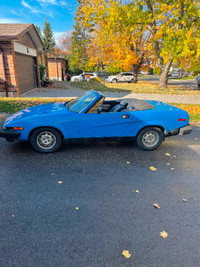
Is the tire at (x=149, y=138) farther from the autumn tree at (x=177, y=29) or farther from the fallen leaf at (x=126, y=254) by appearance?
the autumn tree at (x=177, y=29)

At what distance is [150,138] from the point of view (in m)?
5.30

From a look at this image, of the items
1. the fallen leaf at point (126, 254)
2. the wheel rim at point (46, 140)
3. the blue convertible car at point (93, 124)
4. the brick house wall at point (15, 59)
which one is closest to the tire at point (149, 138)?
the blue convertible car at point (93, 124)

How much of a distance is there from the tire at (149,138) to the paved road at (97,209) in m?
Result: 0.30

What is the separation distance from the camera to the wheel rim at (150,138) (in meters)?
5.26

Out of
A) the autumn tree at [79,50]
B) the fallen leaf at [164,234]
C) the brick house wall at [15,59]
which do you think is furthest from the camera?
the autumn tree at [79,50]

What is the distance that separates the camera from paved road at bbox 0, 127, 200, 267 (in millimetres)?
2365

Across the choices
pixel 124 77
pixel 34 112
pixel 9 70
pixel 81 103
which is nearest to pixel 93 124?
pixel 81 103

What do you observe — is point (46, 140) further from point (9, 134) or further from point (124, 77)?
point (124, 77)

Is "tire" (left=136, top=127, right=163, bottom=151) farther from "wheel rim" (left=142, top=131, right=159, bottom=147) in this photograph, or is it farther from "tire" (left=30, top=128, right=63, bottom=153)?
"tire" (left=30, top=128, right=63, bottom=153)

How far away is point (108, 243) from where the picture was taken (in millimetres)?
2514

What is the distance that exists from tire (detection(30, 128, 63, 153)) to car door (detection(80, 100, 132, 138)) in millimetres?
593

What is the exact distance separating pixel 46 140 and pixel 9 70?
1023 centimetres

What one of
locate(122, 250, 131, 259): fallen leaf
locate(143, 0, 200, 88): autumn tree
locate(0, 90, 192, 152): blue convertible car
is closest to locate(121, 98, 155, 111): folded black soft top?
locate(0, 90, 192, 152): blue convertible car

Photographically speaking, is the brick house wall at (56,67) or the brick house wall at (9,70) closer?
the brick house wall at (9,70)
